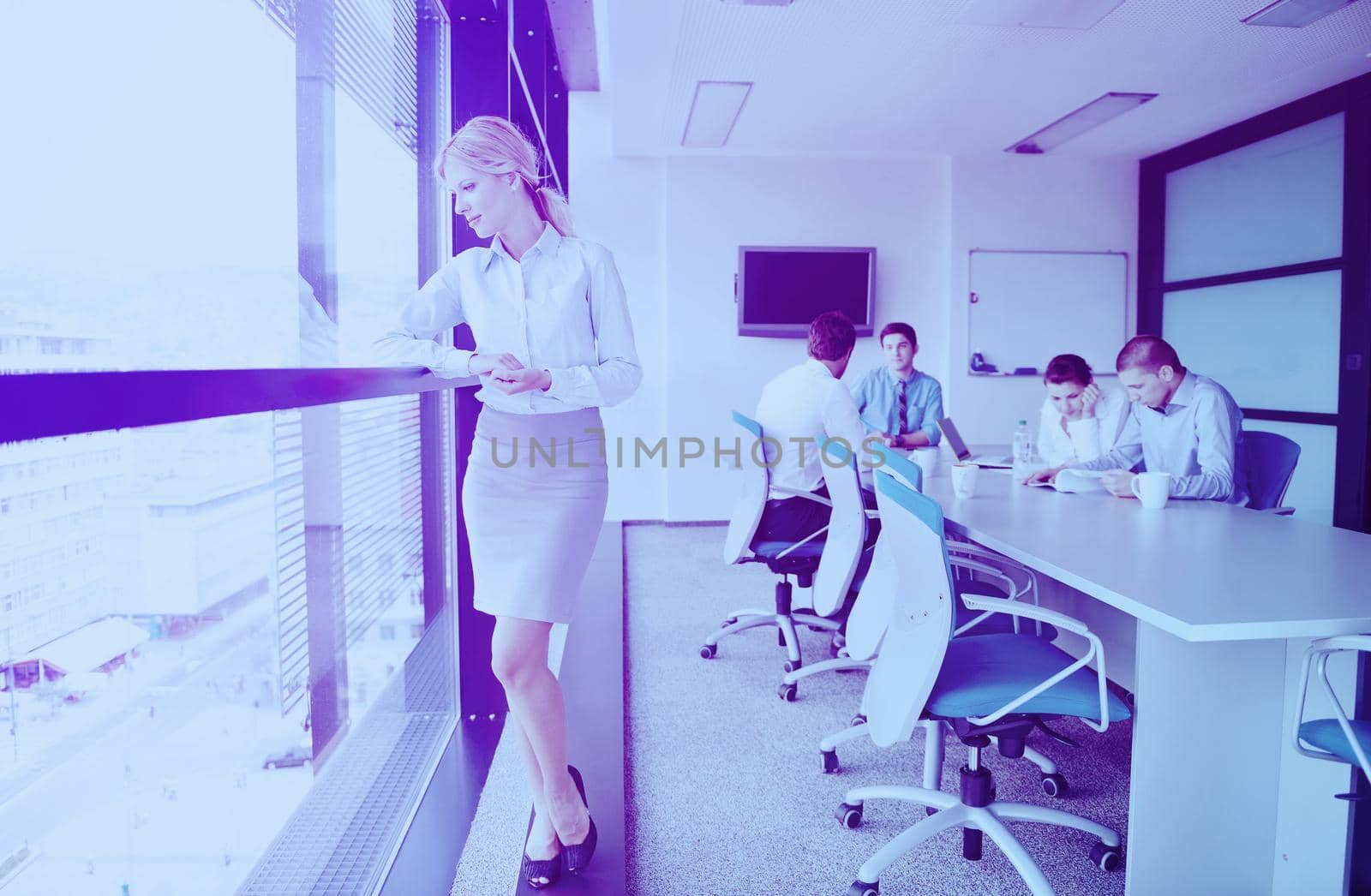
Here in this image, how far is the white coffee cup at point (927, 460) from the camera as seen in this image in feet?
12.4

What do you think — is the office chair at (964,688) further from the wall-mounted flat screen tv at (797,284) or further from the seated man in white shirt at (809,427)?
the wall-mounted flat screen tv at (797,284)

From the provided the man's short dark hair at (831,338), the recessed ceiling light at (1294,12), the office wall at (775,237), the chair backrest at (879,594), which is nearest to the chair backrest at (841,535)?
the chair backrest at (879,594)

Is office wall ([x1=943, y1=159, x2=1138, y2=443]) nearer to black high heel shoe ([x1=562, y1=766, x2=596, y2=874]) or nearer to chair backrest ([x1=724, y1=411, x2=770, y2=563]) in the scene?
chair backrest ([x1=724, y1=411, x2=770, y2=563])

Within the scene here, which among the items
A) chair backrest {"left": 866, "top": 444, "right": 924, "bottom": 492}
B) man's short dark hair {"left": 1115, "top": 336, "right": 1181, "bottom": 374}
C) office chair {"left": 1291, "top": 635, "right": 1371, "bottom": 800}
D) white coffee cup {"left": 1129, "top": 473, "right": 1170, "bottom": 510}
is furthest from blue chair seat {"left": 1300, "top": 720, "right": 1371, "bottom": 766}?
man's short dark hair {"left": 1115, "top": 336, "right": 1181, "bottom": 374}

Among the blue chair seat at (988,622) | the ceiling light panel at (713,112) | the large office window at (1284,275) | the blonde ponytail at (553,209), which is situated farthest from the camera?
the large office window at (1284,275)

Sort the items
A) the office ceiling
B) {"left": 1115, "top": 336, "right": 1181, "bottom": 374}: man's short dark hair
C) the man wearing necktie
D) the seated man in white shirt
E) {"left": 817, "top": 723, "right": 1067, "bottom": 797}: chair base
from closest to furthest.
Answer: {"left": 817, "top": 723, "right": 1067, "bottom": 797}: chair base < {"left": 1115, "top": 336, "right": 1181, "bottom": 374}: man's short dark hair < the seated man in white shirt < the office ceiling < the man wearing necktie

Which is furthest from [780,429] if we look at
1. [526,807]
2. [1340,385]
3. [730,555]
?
[1340,385]

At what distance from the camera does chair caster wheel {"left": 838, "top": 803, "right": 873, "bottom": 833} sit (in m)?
2.39

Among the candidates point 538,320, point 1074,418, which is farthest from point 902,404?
point 538,320

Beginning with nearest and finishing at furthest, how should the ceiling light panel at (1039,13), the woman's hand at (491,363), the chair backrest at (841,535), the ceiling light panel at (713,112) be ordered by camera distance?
the woman's hand at (491,363)
the chair backrest at (841,535)
the ceiling light panel at (1039,13)
the ceiling light panel at (713,112)

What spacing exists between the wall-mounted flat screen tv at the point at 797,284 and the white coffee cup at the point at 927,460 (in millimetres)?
2947

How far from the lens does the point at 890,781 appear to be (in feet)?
8.74

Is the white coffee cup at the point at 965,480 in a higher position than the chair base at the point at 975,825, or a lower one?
higher

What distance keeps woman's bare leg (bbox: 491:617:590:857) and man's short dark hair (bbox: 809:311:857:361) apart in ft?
7.04
